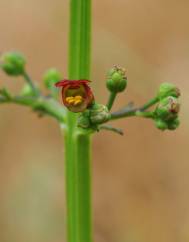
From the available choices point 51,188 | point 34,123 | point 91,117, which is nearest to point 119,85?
point 91,117

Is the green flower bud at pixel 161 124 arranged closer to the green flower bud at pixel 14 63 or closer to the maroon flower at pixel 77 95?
the maroon flower at pixel 77 95

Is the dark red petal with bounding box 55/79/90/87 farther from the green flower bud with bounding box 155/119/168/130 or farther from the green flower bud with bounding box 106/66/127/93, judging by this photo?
the green flower bud with bounding box 155/119/168/130

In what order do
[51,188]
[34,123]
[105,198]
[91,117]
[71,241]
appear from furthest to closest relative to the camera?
[34,123]
[105,198]
[51,188]
[71,241]
[91,117]

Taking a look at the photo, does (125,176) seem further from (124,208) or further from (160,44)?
(160,44)

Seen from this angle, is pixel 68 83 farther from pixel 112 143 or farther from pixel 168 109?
pixel 112 143

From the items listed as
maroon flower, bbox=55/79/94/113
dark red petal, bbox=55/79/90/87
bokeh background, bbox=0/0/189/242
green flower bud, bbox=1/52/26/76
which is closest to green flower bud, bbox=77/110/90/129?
maroon flower, bbox=55/79/94/113

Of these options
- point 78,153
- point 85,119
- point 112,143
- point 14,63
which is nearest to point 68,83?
point 85,119

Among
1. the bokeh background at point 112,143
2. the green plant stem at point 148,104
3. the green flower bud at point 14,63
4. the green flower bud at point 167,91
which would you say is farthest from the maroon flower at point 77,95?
the bokeh background at point 112,143
